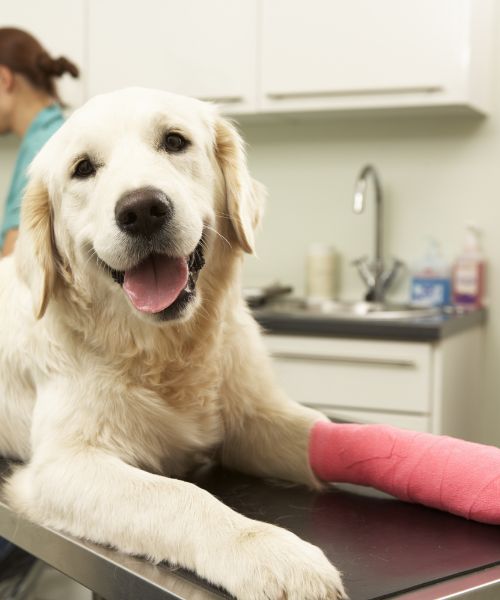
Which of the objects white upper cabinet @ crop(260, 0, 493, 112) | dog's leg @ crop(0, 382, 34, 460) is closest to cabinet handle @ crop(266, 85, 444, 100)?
white upper cabinet @ crop(260, 0, 493, 112)

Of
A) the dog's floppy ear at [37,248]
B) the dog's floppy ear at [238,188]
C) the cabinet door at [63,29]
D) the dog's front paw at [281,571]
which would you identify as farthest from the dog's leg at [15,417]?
the cabinet door at [63,29]

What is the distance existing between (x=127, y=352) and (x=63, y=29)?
2.30 m

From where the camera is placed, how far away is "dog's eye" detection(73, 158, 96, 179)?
111 centimetres

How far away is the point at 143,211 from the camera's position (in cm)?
100

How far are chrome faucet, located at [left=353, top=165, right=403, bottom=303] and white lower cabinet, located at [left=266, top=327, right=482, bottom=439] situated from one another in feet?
1.47

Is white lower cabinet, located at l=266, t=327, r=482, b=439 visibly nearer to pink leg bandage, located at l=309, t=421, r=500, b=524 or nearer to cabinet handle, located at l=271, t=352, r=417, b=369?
cabinet handle, located at l=271, t=352, r=417, b=369

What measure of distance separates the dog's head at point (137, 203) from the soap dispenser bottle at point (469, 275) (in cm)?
168

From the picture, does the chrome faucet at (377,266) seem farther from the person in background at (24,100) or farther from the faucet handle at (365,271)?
the person in background at (24,100)

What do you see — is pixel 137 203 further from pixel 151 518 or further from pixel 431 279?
pixel 431 279

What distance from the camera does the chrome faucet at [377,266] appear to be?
287 cm

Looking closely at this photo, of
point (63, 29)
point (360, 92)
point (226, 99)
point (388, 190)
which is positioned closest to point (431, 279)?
point (388, 190)

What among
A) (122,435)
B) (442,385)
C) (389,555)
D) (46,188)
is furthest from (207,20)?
(389,555)

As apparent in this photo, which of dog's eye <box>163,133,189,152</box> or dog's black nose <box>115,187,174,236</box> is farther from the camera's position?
dog's eye <box>163,133,189,152</box>

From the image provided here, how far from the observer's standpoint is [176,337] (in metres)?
1.15
